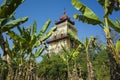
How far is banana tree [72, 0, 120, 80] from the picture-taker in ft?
34.1

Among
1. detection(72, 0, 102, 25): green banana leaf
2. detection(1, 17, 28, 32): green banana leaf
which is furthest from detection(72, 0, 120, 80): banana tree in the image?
detection(1, 17, 28, 32): green banana leaf

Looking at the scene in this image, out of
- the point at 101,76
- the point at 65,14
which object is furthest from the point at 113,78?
the point at 65,14

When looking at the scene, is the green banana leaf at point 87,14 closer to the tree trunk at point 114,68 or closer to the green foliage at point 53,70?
the tree trunk at point 114,68

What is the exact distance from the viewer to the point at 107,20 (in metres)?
11.4

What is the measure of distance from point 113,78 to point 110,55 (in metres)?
1.08

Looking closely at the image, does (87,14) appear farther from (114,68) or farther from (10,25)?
(10,25)

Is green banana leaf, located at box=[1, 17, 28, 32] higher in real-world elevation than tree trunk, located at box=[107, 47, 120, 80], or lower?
higher

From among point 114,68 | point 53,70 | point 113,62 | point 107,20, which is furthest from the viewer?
point 53,70

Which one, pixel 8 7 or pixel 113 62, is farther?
pixel 113 62

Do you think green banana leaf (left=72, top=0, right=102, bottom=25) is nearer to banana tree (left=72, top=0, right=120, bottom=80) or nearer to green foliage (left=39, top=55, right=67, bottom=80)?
banana tree (left=72, top=0, right=120, bottom=80)

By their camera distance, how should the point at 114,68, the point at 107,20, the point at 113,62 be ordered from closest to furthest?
the point at 114,68
the point at 113,62
the point at 107,20

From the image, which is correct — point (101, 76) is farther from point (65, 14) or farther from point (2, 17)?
point (65, 14)

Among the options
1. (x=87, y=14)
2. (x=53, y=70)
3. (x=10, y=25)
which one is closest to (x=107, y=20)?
(x=87, y=14)

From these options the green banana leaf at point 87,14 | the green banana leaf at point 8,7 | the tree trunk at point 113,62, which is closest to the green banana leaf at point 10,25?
the green banana leaf at point 8,7
